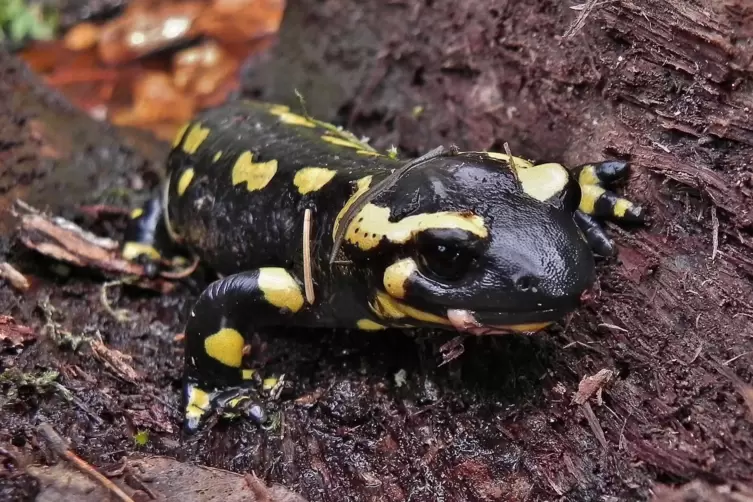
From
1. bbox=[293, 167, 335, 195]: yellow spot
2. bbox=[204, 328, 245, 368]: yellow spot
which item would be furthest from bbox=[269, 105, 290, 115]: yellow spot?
bbox=[204, 328, 245, 368]: yellow spot

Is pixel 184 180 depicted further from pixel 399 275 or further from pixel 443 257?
pixel 443 257

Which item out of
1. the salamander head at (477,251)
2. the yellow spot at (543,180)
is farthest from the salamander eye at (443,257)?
the yellow spot at (543,180)

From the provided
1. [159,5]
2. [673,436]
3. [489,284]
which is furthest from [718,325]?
[159,5]

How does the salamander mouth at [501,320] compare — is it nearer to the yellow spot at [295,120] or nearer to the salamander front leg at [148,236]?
the yellow spot at [295,120]

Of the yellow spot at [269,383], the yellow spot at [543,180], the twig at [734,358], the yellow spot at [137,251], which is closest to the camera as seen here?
the twig at [734,358]

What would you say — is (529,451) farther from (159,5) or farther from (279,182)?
(159,5)

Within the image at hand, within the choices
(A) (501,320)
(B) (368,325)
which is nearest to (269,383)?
(B) (368,325)
